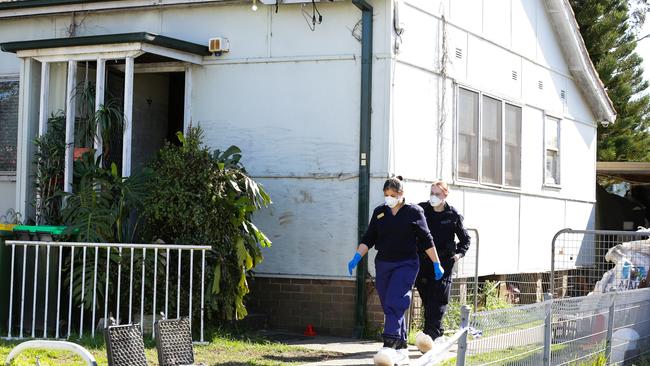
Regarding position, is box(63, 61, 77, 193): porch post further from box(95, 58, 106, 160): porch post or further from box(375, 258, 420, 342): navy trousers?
box(375, 258, 420, 342): navy trousers

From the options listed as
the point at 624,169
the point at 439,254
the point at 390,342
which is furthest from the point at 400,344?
the point at 624,169

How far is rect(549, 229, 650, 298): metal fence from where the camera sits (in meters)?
11.9

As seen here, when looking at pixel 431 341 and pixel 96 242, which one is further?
pixel 96 242

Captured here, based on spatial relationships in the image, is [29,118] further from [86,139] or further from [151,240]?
[151,240]

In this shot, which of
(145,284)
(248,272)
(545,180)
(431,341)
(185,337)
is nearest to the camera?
(185,337)

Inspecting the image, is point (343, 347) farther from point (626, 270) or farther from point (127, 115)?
point (127, 115)

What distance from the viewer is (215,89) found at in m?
12.7

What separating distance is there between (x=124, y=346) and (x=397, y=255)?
356cm

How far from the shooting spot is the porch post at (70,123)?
39.8ft

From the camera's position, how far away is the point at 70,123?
1227 centimetres

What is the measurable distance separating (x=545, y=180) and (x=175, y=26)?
23.4 feet

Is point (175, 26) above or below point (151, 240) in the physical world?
above

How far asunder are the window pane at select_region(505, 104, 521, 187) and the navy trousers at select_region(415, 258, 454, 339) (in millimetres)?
5216

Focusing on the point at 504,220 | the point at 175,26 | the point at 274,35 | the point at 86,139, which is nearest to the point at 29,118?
the point at 86,139
